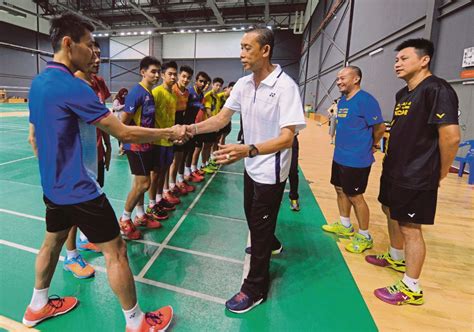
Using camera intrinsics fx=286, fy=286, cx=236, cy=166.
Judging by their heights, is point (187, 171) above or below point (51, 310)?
above

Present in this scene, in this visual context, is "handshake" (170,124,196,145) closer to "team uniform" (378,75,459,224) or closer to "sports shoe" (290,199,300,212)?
"team uniform" (378,75,459,224)

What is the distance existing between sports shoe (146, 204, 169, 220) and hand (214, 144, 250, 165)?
2277 mm

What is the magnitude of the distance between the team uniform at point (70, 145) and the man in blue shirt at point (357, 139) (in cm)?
253

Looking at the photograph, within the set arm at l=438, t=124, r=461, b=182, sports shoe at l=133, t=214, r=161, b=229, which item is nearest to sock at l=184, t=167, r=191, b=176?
sports shoe at l=133, t=214, r=161, b=229

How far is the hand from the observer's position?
191 cm

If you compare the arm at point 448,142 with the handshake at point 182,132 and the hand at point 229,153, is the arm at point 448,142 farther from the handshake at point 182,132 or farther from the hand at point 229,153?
the handshake at point 182,132

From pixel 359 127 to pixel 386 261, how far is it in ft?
4.79

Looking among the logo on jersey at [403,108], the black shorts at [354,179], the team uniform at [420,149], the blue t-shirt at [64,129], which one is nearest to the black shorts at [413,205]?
the team uniform at [420,149]

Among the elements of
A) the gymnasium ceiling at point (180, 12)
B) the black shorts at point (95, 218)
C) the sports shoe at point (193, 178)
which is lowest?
the sports shoe at point (193, 178)

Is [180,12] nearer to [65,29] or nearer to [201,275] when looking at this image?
[65,29]

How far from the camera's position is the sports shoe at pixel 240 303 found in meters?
2.22

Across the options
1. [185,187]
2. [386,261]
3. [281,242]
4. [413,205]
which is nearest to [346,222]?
[386,261]

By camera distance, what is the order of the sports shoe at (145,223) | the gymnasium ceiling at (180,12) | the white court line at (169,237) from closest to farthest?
the white court line at (169,237) < the sports shoe at (145,223) < the gymnasium ceiling at (180,12)

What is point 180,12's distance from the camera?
89.4 ft
